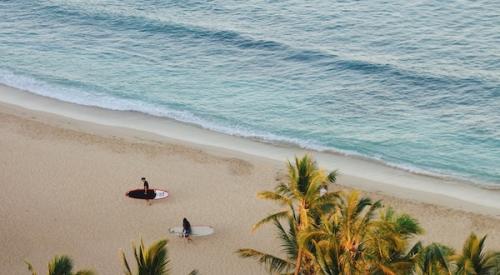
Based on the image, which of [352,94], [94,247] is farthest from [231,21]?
[94,247]

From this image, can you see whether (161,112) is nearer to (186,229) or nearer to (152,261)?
(186,229)

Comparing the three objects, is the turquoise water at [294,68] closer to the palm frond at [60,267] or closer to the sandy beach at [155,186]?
the sandy beach at [155,186]

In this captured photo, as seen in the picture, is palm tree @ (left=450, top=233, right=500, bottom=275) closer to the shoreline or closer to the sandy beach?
the sandy beach

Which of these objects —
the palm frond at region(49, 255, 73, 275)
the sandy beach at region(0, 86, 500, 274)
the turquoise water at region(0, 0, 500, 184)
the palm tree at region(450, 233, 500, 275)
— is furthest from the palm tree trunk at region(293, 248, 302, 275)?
the turquoise water at region(0, 0, 500, 184)

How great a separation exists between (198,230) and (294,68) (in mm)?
20979

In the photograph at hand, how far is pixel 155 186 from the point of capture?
1237 inches

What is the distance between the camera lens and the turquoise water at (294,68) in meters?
38.4

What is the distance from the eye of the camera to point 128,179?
3200 centimetres

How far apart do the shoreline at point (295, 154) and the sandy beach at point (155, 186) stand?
0.29 feet

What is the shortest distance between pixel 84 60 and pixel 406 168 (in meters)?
23.4

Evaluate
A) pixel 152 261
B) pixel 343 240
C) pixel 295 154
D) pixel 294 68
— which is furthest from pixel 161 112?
pixel 152 261

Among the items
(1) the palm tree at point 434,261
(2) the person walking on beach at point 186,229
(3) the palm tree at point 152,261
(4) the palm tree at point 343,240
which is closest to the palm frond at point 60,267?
(3) the palm tree at point 152,261

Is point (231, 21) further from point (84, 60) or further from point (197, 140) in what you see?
point (197, 140)

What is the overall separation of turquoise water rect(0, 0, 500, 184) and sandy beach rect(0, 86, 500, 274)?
2356mm
